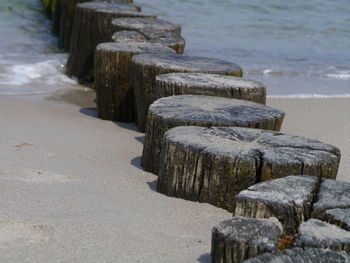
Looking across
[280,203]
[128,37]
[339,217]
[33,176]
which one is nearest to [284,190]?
[280,203]

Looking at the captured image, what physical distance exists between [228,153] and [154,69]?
6.66 feet

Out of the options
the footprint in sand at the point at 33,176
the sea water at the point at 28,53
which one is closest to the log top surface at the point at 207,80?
the footprint in sand at the point at 33,176

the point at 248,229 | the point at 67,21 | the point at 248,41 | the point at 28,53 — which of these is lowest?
the point at 28,53

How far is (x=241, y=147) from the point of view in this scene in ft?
12.3

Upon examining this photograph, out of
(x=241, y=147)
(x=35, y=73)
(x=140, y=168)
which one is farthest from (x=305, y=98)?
(x=241, y=147)

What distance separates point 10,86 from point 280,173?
178 inches

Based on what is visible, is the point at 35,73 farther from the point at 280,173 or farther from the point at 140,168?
the point at 280,173

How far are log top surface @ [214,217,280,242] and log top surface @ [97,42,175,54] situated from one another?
361 centimetres

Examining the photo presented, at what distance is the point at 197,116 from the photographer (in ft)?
14.1

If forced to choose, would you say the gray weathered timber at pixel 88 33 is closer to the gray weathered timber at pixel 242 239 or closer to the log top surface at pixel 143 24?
the log top surface at pixel 143 24

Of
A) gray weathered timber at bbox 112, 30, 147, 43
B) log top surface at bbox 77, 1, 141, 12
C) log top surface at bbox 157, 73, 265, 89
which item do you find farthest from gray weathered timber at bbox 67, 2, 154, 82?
log top surface at bbox 157, 73, 265, 89

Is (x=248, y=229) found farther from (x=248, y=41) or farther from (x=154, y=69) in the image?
(x=248, y=41)

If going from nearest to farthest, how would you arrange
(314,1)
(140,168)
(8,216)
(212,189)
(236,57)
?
(8,216), (212,189), (140,168), (236,57), (314,1)

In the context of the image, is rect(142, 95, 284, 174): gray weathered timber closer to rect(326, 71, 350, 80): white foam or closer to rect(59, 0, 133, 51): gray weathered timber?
rect(326, 71, 350, 80): white foam
